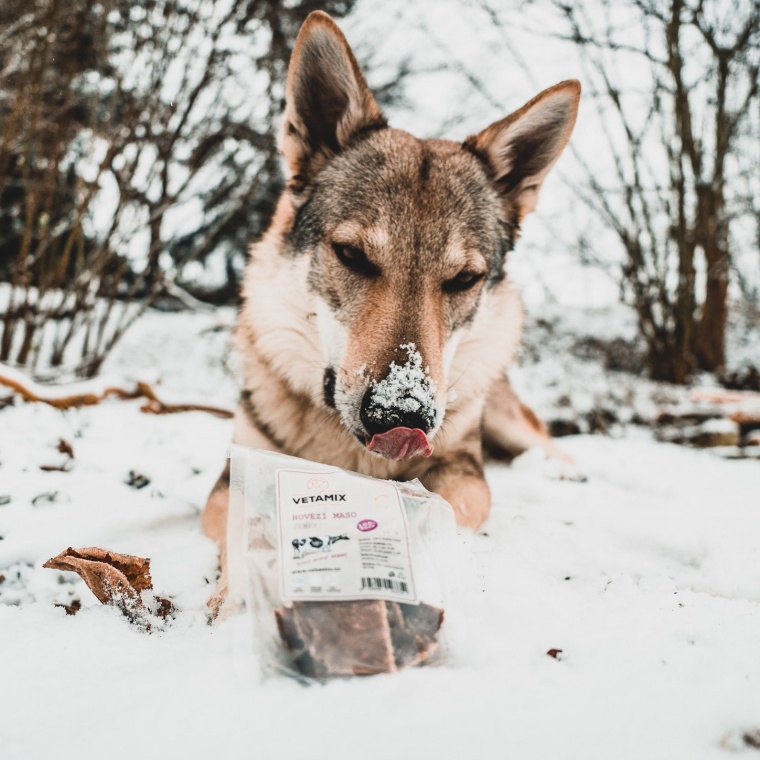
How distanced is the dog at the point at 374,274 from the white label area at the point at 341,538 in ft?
1.07

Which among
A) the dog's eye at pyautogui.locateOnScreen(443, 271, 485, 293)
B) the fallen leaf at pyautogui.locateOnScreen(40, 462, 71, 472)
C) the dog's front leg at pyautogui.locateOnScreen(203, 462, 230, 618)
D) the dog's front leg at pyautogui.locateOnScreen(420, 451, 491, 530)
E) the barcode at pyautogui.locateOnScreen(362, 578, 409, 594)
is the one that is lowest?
the fallen leaf at pyautogui.locateOnScreen(40, 462, 71, 472)

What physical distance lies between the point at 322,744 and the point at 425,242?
1.57 metres

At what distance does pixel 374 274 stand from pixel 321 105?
0.89m

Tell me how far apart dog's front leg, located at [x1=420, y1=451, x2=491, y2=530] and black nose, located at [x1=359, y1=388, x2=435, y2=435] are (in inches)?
22.5

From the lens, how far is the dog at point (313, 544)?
1.15 m

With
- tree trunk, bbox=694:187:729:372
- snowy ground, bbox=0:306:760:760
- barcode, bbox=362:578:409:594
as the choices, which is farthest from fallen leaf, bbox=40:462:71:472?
tree trunk, bbox=694:187:729:372

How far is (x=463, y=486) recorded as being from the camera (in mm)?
2146

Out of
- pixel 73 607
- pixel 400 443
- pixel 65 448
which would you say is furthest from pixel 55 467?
pixel 400 443

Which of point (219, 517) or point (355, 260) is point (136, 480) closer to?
point (219, 517)

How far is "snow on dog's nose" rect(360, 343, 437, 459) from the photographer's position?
1.54 metres

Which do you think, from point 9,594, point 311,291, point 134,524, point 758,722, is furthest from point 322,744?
point 311,291

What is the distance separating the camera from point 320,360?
2160 mm

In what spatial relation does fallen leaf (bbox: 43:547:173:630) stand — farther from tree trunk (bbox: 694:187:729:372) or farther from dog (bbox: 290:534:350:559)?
tree trunk (bbox: 694:187:729:372)

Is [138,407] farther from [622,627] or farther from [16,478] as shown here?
[622,627]
